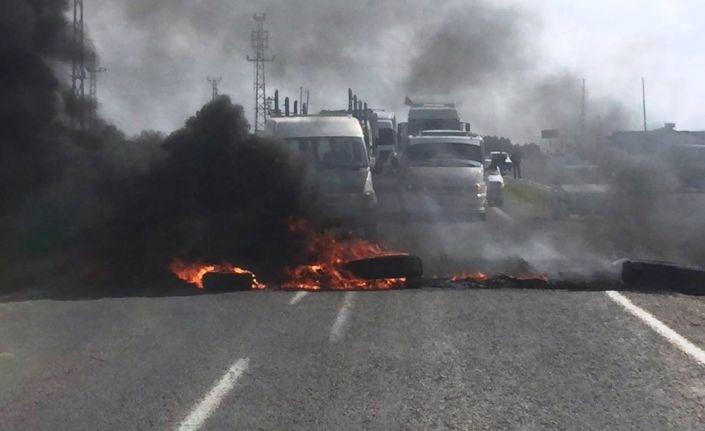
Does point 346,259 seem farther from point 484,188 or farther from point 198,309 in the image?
point 484,188

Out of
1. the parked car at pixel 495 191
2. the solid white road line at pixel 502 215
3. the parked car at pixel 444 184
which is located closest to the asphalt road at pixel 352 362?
the parked car at pixel 444 184

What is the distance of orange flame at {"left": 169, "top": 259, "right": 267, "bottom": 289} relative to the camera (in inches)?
661

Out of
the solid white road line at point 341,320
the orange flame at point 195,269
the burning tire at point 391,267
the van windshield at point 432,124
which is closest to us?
the solid white road line at point 341,320

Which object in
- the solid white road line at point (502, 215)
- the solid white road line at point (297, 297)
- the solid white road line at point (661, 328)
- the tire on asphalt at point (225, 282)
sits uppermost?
the solid white road line at point (502, 215)

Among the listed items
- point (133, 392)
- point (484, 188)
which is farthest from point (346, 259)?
point (484, 188)

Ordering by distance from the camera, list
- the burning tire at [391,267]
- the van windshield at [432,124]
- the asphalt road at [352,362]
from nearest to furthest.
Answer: the asphalt road at [352,362] → the burning tire at [391,267] → the van windshield at [432,124]

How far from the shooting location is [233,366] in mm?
10227

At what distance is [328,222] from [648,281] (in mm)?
6055

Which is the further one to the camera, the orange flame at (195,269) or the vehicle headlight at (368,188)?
the vehicle headlight at (368,188)

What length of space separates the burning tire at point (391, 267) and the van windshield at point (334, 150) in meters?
7.32

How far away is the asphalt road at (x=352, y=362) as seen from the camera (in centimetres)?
848

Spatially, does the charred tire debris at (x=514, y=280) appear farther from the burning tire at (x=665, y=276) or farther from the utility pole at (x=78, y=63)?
the utility pole at (x=78, y=63)

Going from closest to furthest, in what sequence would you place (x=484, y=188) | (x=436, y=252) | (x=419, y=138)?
(x=436, y=252), (x=484, y=188), (x=419, y=138)

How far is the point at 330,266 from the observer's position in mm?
17188
